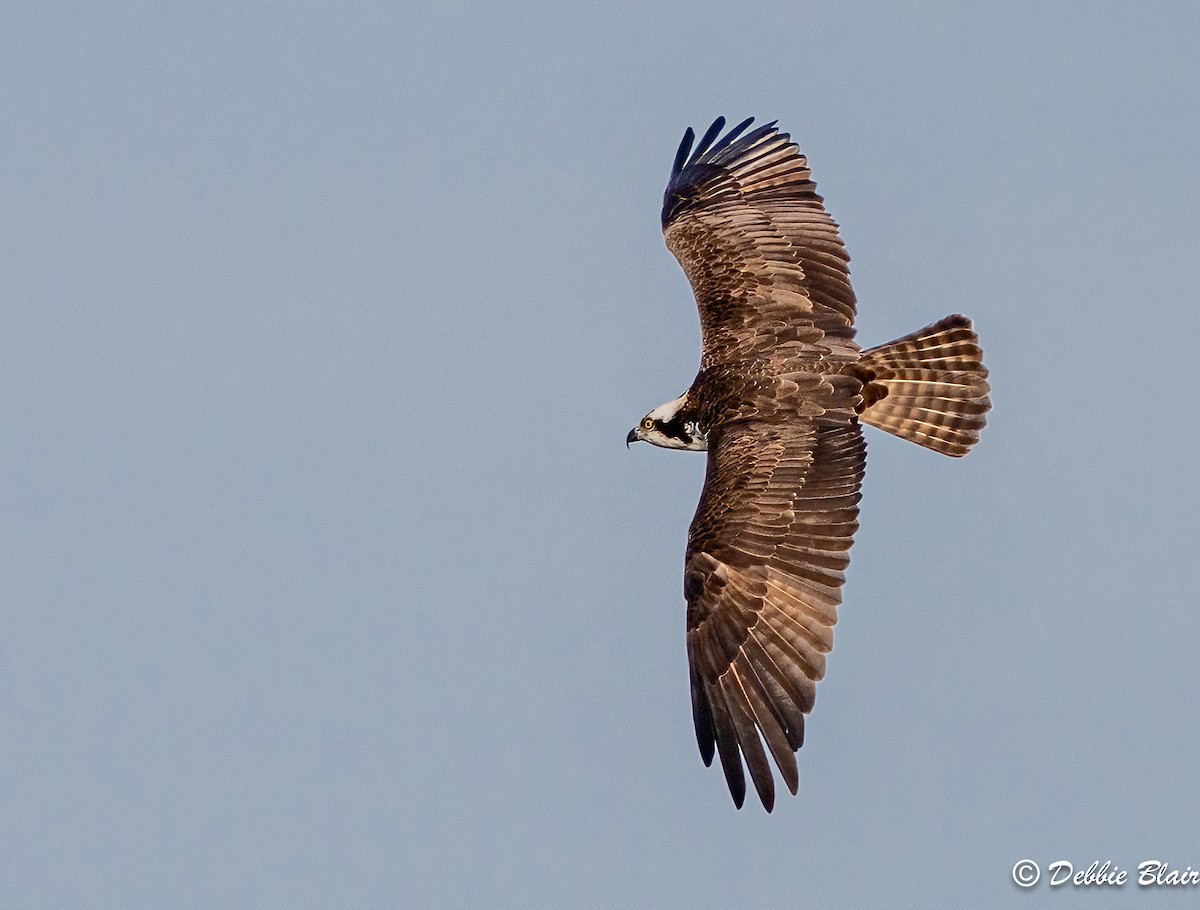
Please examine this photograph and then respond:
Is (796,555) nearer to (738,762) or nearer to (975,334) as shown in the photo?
(738,762)

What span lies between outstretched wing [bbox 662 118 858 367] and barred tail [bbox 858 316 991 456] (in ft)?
1.53

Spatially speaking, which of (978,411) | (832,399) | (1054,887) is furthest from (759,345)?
(1054,887)

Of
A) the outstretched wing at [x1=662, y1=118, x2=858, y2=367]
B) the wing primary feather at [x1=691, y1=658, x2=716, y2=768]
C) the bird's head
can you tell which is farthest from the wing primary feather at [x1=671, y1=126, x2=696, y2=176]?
the wing primary feather at [x1=691, y1=658, x2=716, y2=768]

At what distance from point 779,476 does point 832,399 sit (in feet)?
3.16

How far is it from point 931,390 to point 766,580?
275 centimetres

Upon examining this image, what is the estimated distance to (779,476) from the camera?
1502 centimetres

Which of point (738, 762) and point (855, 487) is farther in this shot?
point (855, 487)

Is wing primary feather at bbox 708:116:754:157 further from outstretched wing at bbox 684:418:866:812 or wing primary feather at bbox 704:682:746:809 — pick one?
wing primary feather at bbox 704:682:746:809

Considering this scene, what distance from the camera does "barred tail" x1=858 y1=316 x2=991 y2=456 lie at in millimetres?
16359

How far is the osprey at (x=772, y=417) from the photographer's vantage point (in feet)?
46.2

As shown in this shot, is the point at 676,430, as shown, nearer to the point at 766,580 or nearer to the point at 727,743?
the point at 766,580

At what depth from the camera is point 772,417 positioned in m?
15.5

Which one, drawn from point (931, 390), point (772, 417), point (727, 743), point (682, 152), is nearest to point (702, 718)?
point (727, 743)

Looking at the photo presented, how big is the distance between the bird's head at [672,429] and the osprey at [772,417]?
2 centimetres
